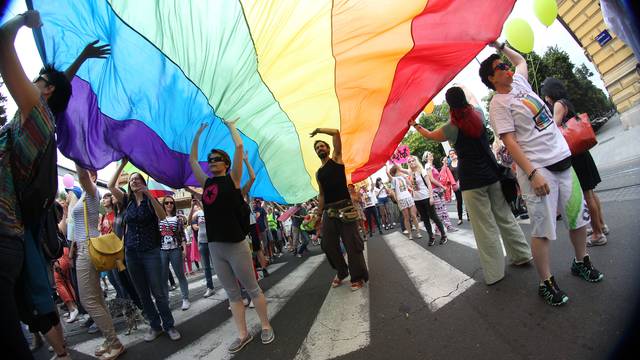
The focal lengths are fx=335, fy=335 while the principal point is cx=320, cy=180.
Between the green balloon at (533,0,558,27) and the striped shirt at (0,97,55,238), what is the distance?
8.80m

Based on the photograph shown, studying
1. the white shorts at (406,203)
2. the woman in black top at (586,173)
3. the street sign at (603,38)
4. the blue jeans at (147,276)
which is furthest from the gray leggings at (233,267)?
the street sign at (603,38)

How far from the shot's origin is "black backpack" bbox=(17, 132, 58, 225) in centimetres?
162

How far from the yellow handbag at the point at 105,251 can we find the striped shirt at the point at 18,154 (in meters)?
2.43

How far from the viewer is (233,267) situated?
339 centimetres

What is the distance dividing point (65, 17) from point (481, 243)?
14.3ft

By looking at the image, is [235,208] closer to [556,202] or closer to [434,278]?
[434,278]

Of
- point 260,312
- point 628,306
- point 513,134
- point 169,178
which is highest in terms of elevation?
point 169,178

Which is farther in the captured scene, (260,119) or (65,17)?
(260,119)

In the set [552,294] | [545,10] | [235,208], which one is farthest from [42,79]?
[545,10]

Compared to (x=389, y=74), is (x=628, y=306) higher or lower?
lower

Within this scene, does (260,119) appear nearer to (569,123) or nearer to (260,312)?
(260,312)

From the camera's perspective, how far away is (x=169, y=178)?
4281 mm

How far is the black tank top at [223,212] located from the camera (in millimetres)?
3361

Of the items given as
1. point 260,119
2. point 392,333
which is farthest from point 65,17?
point 392,333
